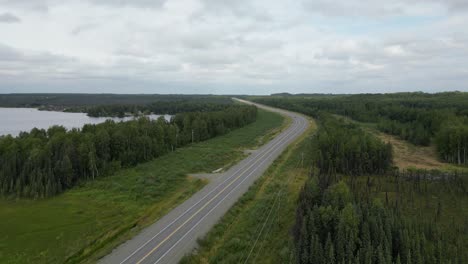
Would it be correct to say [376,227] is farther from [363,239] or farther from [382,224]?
[363,239]

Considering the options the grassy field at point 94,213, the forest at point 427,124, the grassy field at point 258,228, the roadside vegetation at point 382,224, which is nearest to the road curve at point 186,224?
the grassy field at point 258,228

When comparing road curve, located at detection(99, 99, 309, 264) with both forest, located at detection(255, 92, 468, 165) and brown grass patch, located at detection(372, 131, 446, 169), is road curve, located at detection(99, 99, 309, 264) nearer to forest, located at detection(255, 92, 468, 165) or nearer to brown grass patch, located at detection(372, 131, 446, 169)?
brown grass patch, located at detection(372, 131, 446, 169)

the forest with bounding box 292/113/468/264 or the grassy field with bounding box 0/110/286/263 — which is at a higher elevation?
the forest with bounding box 292/113/468/264

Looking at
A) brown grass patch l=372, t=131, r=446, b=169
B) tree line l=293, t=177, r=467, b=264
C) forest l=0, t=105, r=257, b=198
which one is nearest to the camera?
tree line l=293, t=177, r=467, b=264

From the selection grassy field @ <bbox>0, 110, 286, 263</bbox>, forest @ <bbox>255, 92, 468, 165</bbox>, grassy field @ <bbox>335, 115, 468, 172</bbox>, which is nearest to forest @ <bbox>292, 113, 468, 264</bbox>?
grassy field @ <bbox>335, 115, 468, 172</bbox>

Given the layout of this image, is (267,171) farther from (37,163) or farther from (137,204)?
(37,163)

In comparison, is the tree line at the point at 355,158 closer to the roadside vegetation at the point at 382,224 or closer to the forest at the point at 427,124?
the roadside vegetation at the point at 382,224

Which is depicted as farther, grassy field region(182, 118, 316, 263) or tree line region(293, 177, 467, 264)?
grassy field region(182, 118, 316, 263)
